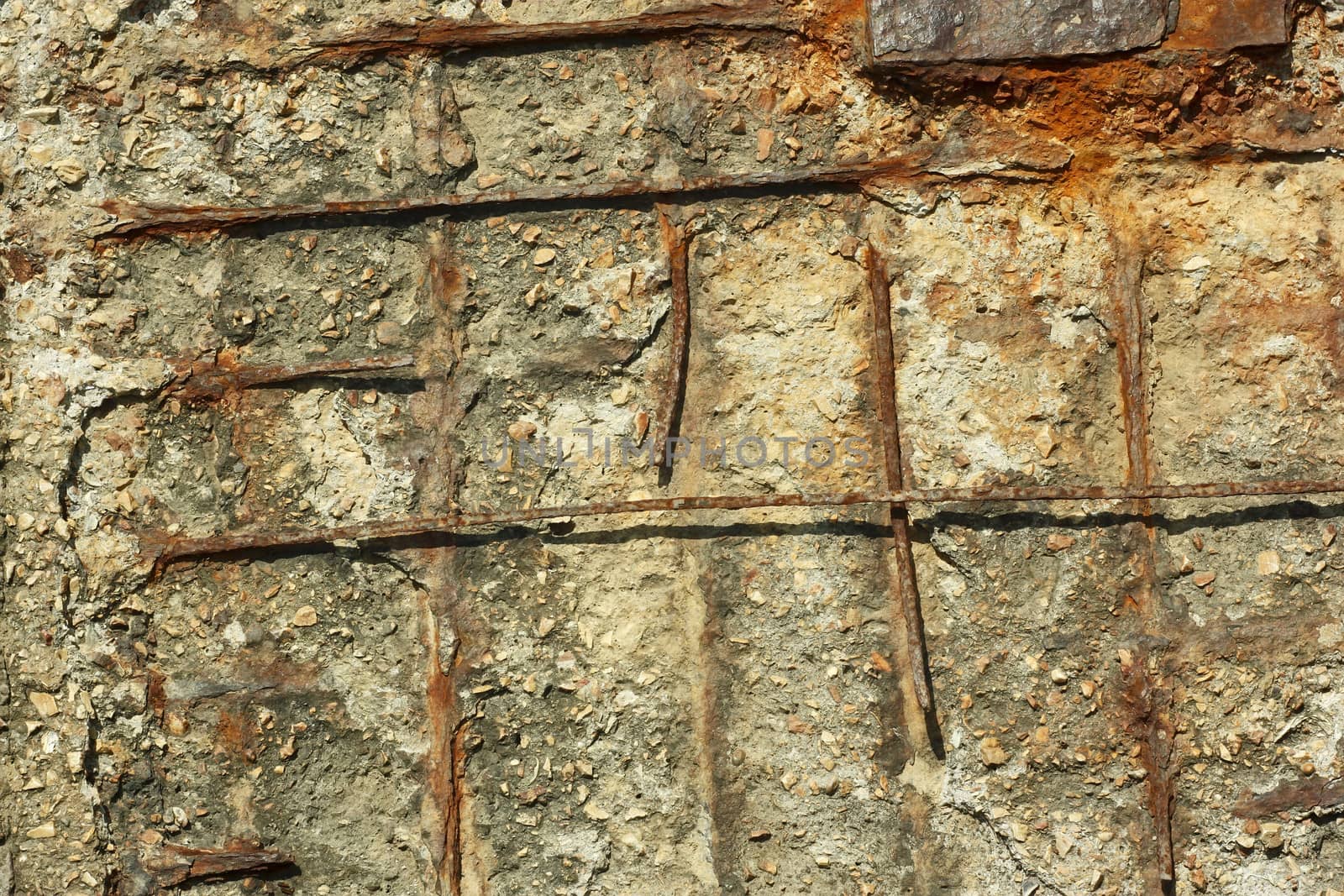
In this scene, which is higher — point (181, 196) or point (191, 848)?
point (181, 196)

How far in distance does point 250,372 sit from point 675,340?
39.6 inches

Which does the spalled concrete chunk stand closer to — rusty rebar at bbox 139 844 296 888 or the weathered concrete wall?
the weathered concrete wall

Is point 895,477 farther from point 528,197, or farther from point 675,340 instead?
point 528,197

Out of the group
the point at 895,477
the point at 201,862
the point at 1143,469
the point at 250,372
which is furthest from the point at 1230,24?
the point at 201,862

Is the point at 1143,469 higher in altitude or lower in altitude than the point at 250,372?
lower

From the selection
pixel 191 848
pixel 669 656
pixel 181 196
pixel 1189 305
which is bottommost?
pixel 191 848

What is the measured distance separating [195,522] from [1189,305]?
7.92 ft

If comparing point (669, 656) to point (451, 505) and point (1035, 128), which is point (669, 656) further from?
point (1035, 128)

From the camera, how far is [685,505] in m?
2.62

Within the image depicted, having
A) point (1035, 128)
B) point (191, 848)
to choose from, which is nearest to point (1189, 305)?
point (1035, 128)

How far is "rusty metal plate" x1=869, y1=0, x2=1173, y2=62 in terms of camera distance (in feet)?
8.68

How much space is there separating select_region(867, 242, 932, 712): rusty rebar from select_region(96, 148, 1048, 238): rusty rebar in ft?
0.68

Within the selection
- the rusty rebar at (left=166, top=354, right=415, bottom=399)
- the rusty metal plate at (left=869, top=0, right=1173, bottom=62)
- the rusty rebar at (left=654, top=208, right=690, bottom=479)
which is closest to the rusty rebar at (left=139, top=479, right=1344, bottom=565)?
the rusty rebar at (left=654, top=208, right=690, bottom=479)

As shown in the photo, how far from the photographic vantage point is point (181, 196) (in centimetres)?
275
